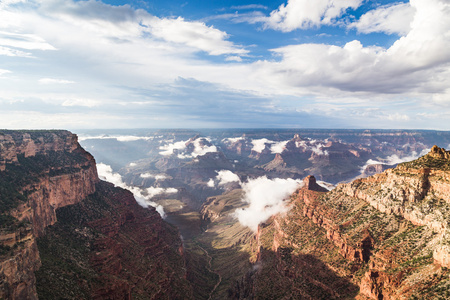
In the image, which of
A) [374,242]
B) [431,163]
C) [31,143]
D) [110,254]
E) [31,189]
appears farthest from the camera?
[31,143]

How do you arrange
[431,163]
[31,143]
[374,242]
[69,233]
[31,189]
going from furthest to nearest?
[31,143] → [69,233] → [31,189] → [431,163] → [374,242]

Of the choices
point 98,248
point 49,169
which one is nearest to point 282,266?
point 98,248

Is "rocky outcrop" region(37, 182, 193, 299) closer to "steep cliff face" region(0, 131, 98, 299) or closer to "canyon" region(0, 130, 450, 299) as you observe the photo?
"canyon" region(0, 130, 450, 299)

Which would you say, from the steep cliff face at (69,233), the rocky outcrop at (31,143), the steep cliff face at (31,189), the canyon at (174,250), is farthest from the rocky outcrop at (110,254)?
the rocky outcrop at (31,143)

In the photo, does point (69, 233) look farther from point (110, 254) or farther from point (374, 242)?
point (374, 242)

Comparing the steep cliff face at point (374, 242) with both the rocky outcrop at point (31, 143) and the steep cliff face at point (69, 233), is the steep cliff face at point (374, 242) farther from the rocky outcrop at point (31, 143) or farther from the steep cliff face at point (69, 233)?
the rocky outcrop at point (31, 143)

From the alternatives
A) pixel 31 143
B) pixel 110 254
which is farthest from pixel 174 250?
pixel 31 143
